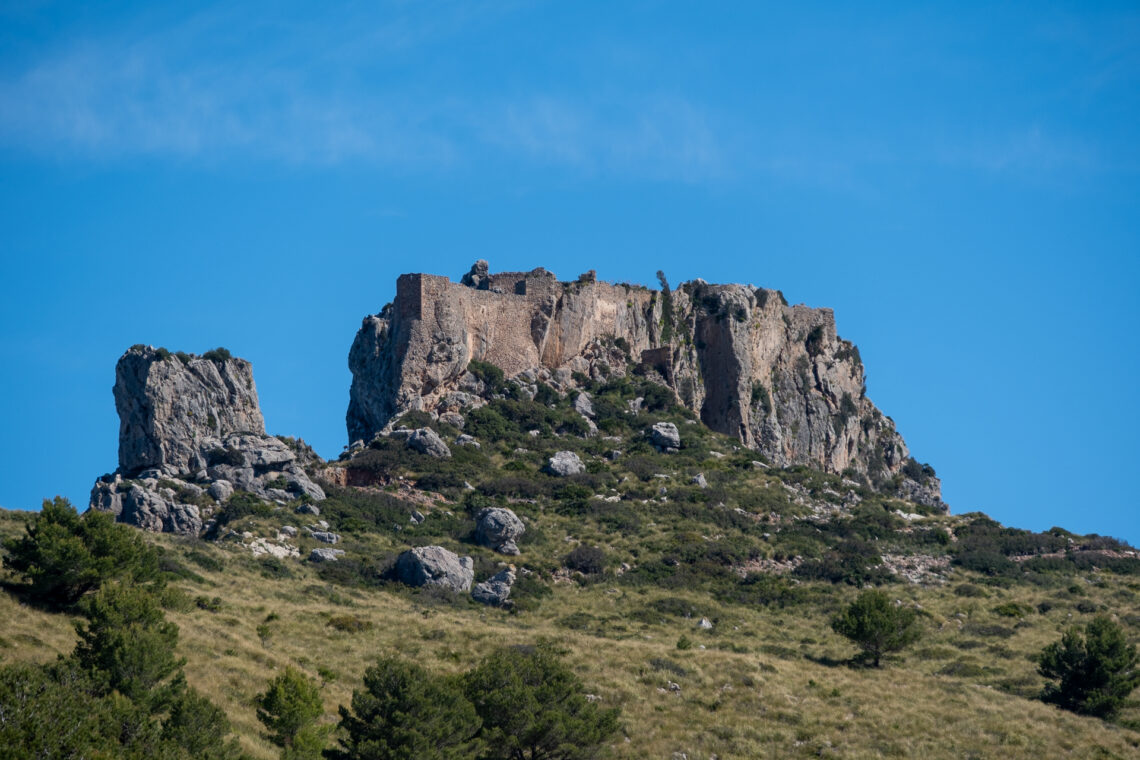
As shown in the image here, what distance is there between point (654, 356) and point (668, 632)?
107 ft

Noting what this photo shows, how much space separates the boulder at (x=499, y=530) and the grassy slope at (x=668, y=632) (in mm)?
682

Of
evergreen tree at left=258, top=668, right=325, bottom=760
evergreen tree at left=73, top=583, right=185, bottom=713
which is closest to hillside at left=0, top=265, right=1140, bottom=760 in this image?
evergreen tree at left=258, top=668, right=325, bottom=760

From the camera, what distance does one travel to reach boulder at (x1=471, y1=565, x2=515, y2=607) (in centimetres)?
4691

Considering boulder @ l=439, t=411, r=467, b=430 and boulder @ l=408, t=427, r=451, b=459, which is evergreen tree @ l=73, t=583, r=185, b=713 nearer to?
boulder @ l=408, t=427, r=451, b=459

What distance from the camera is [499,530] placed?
52.3 m

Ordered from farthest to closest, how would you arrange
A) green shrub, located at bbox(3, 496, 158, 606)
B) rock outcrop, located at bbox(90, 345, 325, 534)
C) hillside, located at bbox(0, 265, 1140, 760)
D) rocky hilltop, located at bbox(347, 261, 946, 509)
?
rocky hilltop, located at bbox(347, 261, 946, 509), rock outcrop, located at bbox(90, 345, 325, 534), hillside, located at bbox(0, 265, 1140, 760), green shrub, located at bbox(3, 496, 158, 606)

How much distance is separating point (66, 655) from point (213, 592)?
10258mm

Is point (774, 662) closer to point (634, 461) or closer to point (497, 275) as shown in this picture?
point (634, 461)

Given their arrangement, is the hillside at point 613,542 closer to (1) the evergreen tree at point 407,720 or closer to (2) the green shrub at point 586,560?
(2) the green shrub at point 586,560

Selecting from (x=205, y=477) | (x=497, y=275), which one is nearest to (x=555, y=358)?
(x=497, y=275)

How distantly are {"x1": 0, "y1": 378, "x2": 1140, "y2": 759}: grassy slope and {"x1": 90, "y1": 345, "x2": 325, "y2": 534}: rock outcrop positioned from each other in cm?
288

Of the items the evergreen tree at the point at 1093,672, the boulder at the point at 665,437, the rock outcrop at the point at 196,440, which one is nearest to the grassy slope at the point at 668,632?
the evergreen tree at the point at 1093,672

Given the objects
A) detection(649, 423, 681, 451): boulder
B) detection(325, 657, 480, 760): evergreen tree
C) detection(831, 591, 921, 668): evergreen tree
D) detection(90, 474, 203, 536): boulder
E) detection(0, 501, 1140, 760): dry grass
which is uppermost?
detection(649, 423, 681, 451): boulder

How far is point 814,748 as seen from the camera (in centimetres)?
3391
